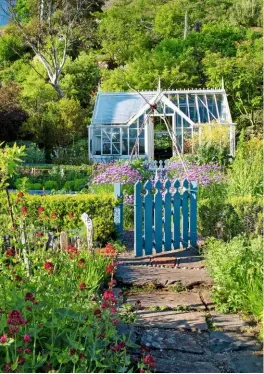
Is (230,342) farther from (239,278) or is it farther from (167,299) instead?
(167,299)

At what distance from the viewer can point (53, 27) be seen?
85.6 feet

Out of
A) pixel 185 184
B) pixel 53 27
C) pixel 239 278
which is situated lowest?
pixel 239 278

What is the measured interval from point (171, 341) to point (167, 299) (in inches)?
34.3

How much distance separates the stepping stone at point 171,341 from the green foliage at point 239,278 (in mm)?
570

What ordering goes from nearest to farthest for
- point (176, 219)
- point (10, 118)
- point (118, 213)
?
1. point (176, 219)
2. point (118, 213)
3. point (10, 118)

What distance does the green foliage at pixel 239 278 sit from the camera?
4039 millimetres

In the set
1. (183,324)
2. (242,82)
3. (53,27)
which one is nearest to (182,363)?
(183,324)

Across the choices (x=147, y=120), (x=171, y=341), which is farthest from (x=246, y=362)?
(x=147, y=120)

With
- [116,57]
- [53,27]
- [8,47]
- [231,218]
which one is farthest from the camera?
[8,47]

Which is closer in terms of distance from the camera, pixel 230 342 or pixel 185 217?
pixel 230 342

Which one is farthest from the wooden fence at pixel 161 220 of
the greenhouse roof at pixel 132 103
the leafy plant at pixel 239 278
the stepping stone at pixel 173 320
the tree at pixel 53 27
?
the tree at pixel 53 27

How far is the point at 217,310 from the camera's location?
13.7 feet

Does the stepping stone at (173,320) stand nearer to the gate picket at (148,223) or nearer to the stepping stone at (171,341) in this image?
the stepping stone at (171,341)

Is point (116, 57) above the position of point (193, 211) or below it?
above
